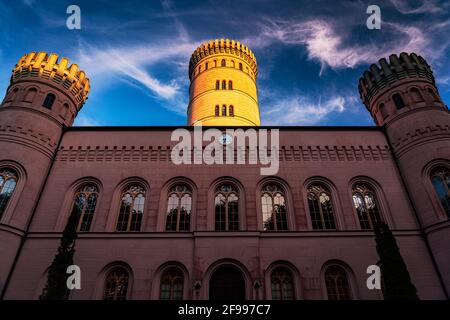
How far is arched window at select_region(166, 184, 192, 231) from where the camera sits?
17.9 m

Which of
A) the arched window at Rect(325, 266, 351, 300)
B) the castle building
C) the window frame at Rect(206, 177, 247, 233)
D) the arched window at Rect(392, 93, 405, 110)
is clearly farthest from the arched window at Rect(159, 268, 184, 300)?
the arched window at Rect(392, 93, 405, 110)

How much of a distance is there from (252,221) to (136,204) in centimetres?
758

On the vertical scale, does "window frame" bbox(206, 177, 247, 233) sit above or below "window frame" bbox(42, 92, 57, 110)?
below

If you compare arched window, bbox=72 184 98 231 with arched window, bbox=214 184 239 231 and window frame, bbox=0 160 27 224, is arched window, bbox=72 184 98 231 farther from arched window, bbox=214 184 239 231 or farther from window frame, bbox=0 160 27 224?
arched window, bbox=214 184 239 231

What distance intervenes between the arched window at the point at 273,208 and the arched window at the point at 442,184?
942cm

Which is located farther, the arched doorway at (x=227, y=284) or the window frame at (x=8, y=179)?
the window frame at (x=8, y=179)

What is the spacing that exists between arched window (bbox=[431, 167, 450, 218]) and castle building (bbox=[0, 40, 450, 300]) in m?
0.06

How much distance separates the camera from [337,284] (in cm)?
1608

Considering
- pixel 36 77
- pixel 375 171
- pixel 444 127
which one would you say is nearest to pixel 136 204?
pixel 36 77

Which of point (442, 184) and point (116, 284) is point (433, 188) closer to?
point (442, 184)

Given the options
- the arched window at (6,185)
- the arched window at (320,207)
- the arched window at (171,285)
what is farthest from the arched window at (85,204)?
the arched window at (320,207)

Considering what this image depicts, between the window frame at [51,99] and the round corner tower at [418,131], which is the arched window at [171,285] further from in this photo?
the window frame at [51,99]

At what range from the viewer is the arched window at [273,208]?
58.8ft

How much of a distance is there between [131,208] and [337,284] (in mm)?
13137
